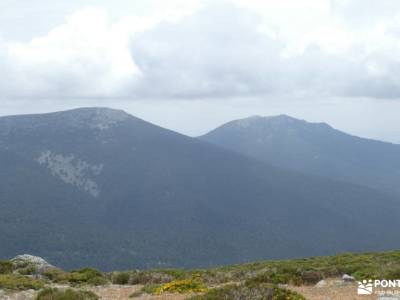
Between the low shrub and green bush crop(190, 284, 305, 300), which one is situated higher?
green bush crop(190, 284, 305, 300)

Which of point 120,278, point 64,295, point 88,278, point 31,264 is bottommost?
point 120,278

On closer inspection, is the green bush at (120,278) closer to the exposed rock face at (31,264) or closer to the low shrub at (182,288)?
the exposed rock face at (31,264)

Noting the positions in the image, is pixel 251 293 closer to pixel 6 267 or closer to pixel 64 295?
pixel 64 295

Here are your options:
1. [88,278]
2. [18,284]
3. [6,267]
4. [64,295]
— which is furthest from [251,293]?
[6,267]

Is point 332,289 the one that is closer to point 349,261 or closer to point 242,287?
point 242,287

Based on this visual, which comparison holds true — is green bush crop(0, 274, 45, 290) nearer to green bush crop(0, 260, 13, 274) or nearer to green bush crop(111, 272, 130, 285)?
green bush crop(111, 272, 130, 285)

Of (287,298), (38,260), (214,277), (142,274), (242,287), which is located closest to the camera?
(287,298)

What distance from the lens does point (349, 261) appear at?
1213 inches

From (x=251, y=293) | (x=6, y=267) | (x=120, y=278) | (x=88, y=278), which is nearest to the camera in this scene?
(x=251, y=293)

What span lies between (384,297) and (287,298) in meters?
3.36

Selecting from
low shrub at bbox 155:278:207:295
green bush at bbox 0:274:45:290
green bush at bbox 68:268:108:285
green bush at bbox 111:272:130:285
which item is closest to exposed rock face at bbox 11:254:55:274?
green bush at bbox 68:268:108:285

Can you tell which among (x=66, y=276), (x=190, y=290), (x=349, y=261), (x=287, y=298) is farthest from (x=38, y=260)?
(x=287, y=298)

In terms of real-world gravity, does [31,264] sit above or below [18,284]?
below

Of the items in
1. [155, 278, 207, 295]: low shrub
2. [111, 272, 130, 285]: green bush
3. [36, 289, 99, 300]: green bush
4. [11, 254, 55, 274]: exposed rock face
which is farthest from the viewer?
[11, 254, 55, 274]: exposed rock face
